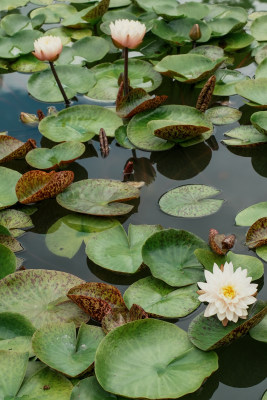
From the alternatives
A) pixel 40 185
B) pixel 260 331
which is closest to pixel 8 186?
pixel 40 185

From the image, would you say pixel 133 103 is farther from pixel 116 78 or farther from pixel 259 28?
pixel 259 28

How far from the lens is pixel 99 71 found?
3.55 metres

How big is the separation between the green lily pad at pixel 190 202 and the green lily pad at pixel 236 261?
1.02 ft

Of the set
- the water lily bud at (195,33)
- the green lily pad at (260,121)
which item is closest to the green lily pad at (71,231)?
the green lily pad at (260,121)

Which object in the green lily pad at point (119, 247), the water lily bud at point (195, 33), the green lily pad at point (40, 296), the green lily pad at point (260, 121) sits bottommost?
the green lily pad at point (40, 296)

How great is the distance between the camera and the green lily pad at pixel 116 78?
3.34 m

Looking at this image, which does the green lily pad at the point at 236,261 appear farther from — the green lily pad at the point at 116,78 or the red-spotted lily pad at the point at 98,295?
the green lily pad at the point at 116,78

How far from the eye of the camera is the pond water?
178cm

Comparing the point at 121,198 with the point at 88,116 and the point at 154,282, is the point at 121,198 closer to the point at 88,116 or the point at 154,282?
the point at 154,282

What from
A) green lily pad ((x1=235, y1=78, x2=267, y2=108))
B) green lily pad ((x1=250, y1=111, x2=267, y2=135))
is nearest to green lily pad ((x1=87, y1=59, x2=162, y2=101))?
green lily pad ((x1=235, y1=78, x2=267, y2=108))

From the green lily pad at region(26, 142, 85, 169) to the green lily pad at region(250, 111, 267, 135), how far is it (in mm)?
970

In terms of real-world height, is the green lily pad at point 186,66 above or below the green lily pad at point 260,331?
above

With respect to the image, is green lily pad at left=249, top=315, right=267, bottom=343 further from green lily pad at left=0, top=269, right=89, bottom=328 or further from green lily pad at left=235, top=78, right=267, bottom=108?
green lily pad at left=235, top=78, right=267, bottom=108

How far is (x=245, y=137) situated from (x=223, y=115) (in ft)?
0.90
